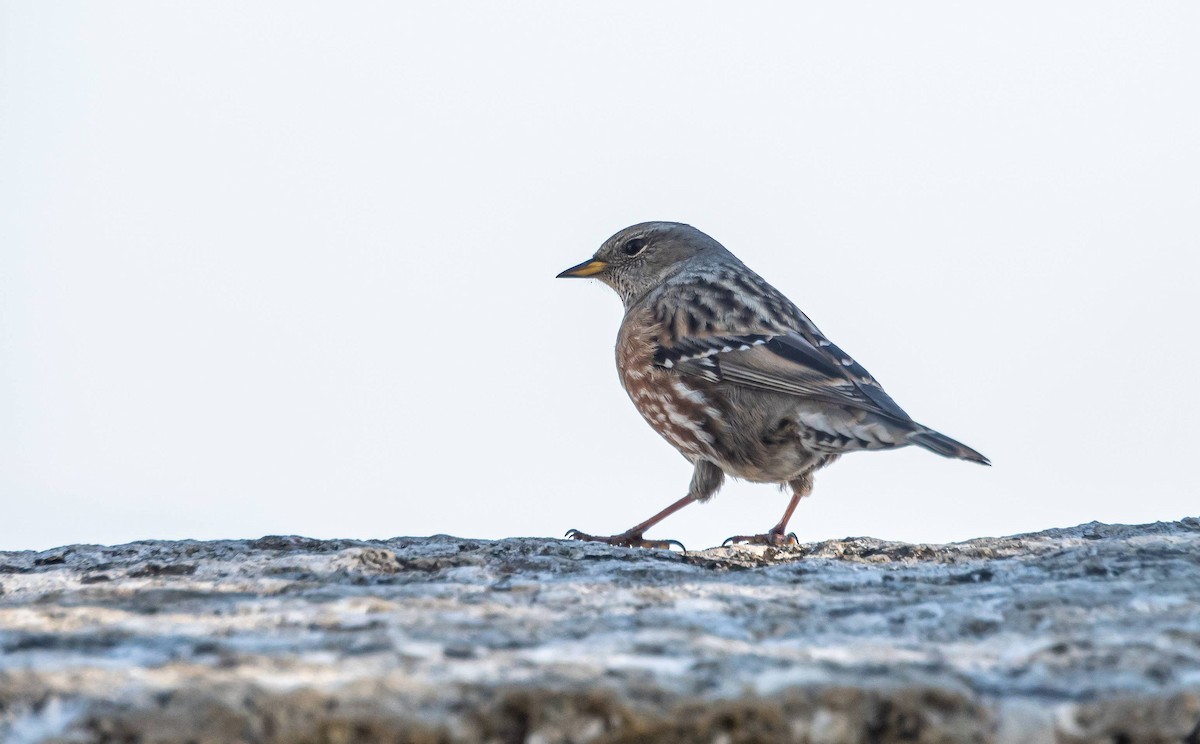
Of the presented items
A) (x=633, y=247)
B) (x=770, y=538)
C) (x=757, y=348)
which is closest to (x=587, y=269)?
(x=633, y=247)

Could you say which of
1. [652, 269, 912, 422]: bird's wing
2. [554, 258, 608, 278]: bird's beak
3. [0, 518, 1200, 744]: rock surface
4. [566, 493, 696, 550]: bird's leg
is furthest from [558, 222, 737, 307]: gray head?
[0, 518, 1200, 744]: rock surface

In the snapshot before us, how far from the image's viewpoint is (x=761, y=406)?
7727 millimetres

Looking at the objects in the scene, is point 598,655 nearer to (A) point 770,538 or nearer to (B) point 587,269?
(A) point 770,538

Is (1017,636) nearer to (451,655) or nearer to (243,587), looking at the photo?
(451,655)

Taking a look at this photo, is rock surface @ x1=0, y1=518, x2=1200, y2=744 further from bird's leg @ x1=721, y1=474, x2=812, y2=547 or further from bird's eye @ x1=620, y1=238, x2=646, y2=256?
bird's eye @ x1=620, y1=238, x2=646, y2=256

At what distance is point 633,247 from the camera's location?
417 inches

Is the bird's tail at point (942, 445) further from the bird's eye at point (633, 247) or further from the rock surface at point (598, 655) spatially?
the bird's eye at point (633, 247)

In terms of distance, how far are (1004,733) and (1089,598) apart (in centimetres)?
107

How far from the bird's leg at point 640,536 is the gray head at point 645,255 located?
8.77 feet

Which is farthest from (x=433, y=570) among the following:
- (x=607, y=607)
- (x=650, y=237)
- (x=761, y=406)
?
(x=650, y=237)

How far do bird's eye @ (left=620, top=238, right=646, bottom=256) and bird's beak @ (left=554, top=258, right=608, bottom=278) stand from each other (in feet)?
0.69

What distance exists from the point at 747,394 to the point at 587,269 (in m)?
3.26

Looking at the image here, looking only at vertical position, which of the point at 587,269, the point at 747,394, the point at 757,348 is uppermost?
the point at 587,269

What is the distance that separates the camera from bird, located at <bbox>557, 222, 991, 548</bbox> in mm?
7207
